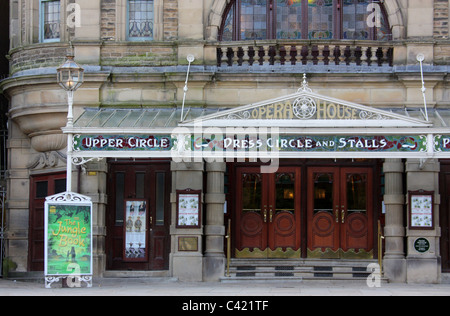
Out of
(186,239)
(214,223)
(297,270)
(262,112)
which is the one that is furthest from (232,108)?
(297,270)

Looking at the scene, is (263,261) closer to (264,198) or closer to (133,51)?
(264,198)

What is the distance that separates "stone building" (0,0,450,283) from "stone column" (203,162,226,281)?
0.03 meters

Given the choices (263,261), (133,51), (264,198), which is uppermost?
(133,51)

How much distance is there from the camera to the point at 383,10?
69.6 feet

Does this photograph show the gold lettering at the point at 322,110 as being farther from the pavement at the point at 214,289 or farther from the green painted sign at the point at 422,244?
the green painted sign at the point at 422,244

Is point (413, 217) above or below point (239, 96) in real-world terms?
below

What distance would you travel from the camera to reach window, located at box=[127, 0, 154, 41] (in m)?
21.3

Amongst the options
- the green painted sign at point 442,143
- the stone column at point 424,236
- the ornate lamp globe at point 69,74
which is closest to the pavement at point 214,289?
the stone column at point 424,236

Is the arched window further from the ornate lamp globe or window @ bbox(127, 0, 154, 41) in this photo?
the ornate lamp globe

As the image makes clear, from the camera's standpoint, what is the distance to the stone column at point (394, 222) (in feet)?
65.2

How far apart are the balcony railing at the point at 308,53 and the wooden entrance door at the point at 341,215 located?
101 inches

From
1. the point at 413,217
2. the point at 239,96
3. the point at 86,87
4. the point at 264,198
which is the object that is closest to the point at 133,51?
the point at 86,87

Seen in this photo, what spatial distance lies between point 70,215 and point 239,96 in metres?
5.10

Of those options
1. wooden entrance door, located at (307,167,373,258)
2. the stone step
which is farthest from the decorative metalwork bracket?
wooden entrance door, located at (307,167,373,258)
